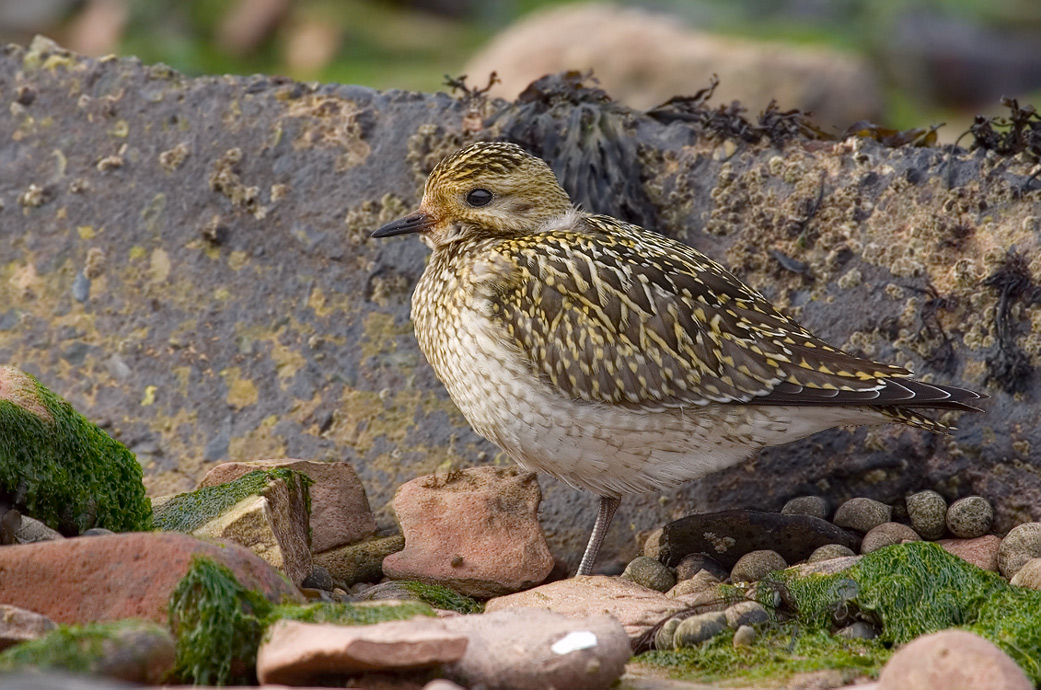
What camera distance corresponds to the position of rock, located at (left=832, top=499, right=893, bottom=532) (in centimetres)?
718

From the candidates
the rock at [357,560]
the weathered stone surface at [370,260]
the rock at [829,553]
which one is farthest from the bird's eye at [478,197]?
the rock at [829,553]

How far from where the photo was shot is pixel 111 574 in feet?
16.5

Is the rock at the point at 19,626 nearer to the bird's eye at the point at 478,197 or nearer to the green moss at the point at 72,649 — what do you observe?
the green moss at the point at 72,649

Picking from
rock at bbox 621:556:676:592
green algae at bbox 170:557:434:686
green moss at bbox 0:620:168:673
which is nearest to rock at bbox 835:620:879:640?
rock at bbox 621:556:676:592

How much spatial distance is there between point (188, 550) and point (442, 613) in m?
1.33

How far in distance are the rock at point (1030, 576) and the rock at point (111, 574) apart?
3349mm

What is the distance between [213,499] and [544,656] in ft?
8.40

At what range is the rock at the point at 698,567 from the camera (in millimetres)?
6848

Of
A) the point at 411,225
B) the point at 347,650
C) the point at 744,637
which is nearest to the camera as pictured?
the point at 347,650

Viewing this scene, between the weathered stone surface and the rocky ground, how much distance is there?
2.25 ft

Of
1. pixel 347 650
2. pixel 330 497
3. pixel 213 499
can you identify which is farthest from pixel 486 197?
pixel 347 650

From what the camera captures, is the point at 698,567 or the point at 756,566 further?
the point at 698,567

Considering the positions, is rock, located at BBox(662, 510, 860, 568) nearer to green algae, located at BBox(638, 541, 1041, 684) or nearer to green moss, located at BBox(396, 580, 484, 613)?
green algae, located at BBox(638, 541, 1041, 684)

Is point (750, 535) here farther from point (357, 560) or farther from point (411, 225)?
point (411, 225)
